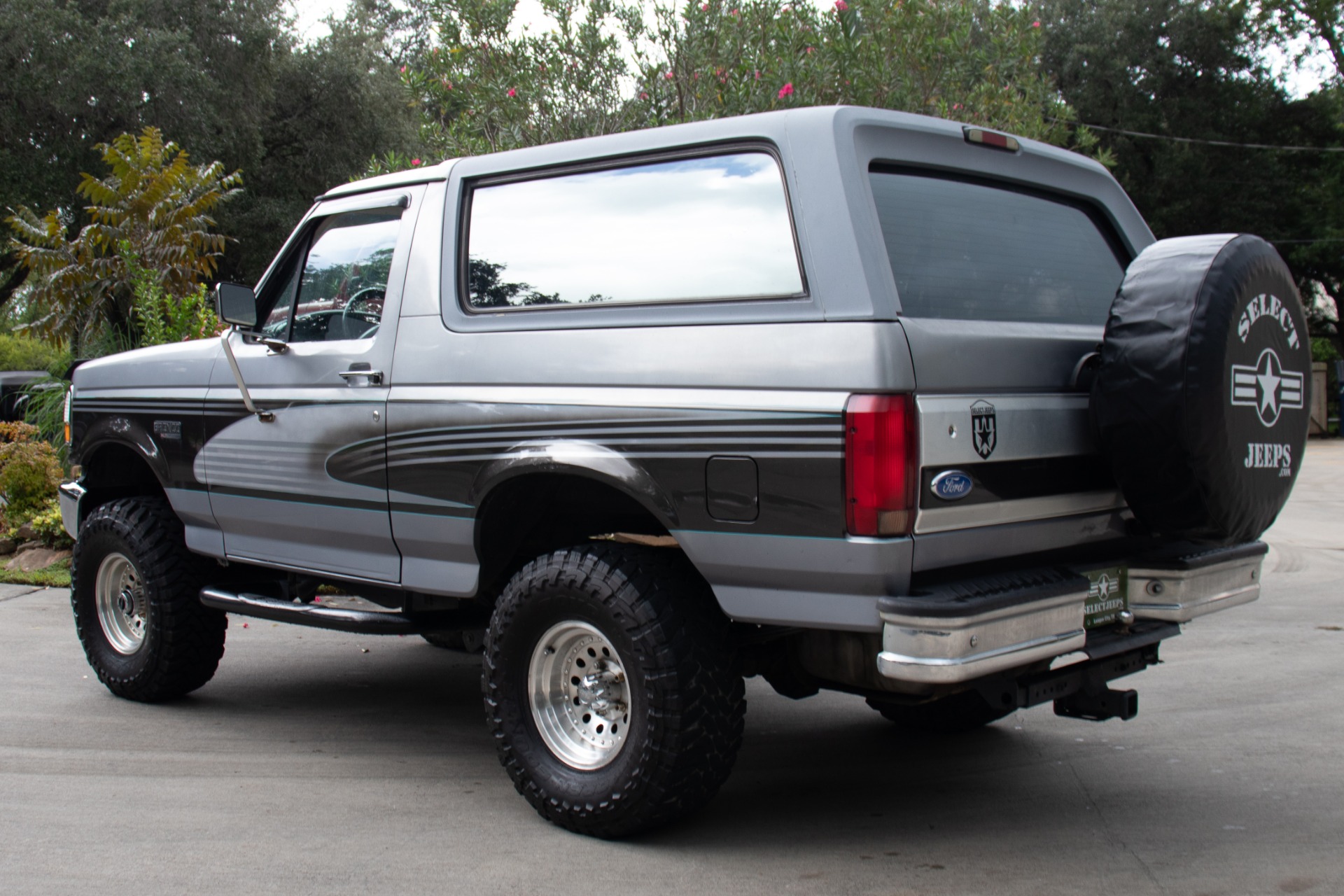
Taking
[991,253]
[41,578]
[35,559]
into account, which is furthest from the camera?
[35,559]

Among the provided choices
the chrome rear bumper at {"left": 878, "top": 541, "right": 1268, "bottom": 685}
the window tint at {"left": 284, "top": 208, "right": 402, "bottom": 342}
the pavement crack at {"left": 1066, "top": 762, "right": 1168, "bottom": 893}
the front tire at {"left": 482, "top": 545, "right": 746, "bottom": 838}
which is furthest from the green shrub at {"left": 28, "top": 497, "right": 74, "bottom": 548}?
the chrome rear bumper at {"left": 878, "top": 541, "right": 1268, "bottom": 685}

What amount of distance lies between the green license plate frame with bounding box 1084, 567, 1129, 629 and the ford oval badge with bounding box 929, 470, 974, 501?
1.85 ft

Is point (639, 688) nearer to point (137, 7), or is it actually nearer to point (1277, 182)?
point (137, 7)

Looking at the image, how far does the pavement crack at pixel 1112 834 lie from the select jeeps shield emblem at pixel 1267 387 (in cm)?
135

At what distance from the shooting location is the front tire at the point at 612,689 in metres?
3.60

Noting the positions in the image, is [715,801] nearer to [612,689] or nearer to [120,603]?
[612,689]

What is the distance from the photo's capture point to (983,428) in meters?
3.43

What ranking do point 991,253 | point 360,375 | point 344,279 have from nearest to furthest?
point 991,253 → point 360,375 → point 344,279

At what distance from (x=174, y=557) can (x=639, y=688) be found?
2730mm

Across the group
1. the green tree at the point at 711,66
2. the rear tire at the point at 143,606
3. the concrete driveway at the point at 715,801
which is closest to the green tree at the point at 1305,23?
the green tree at the point at 711,66

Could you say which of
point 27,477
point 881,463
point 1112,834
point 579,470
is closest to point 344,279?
point 579,470

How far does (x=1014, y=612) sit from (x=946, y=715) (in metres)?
1.86

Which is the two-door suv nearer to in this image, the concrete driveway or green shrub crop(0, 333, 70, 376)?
the concrete driveway

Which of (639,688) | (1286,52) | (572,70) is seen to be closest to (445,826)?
(639,688)
